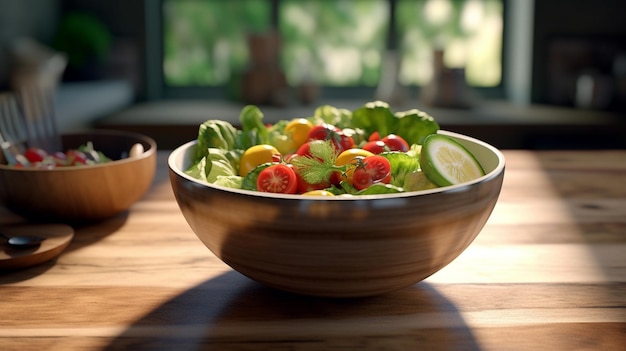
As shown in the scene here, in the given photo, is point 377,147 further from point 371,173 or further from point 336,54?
point 336,54

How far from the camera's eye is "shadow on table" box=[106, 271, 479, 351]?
612 mm

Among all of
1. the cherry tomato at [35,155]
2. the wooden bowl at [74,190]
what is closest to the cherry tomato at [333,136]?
the wooden bowl at [74,190]

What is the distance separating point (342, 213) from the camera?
582mm

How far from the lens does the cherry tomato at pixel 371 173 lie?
0.69 m

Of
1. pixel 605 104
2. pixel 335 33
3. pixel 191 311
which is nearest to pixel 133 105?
pixel 335 33

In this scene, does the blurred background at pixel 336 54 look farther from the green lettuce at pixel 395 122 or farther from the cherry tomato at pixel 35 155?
the green lettuce at pixel 395 122

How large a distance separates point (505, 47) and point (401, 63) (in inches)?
26.7

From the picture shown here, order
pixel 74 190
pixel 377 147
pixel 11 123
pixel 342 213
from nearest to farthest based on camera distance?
pixel 342 213 → pixel 377 147 → pixel 74 190 → pixel 11 123

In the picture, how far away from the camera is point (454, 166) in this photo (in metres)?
0.73

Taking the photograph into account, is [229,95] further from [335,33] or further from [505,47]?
[505,47]

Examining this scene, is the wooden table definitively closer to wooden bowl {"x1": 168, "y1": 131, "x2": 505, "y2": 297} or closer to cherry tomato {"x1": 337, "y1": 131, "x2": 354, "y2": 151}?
wooden bowl {"x1": 168, "y1": 131, "x2": 505, "y2": 297}

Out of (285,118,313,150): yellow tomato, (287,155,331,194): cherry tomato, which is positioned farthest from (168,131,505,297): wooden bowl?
(285,118,313,150): yellow tomato

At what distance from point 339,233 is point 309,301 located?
0.14 metres

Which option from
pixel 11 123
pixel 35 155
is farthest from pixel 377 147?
pixel 11 123
